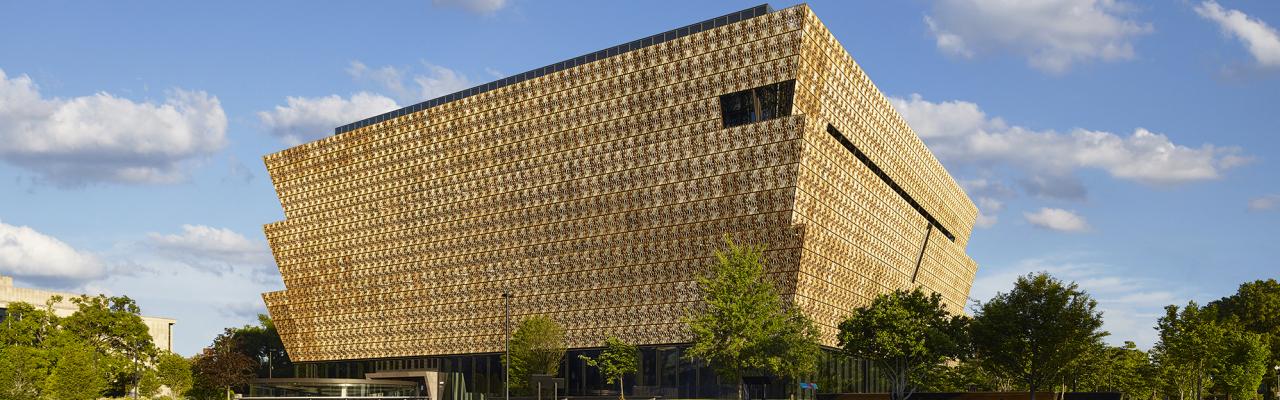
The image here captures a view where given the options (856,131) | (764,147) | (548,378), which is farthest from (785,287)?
(548,378)

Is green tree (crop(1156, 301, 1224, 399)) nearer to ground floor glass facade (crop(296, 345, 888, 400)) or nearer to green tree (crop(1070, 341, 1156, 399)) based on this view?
green tree (crop(1070, 341, 1156, 399))

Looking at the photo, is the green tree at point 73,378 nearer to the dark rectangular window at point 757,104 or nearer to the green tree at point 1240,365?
the dark rectangular window at point 757,104

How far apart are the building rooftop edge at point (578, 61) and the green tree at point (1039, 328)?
30192mm

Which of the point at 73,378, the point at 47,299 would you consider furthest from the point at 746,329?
the point at 47,299

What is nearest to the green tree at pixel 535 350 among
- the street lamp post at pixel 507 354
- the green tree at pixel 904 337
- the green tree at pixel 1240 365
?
the street lamp post at pixel 507 354

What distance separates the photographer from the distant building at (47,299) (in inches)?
5261

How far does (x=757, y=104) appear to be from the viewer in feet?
279

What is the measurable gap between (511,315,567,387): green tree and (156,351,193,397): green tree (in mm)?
45946

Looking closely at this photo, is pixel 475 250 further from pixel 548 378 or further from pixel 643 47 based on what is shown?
pixel 548 378

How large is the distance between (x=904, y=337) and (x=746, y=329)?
412 inches

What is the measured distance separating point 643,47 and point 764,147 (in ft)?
49.7

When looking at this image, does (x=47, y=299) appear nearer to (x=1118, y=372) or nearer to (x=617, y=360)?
(x=617, y=360)

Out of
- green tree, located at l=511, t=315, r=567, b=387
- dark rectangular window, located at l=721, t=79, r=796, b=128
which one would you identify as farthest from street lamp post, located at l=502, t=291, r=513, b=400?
dark rectangular window, located at l=721, t=79, r=796, b=128

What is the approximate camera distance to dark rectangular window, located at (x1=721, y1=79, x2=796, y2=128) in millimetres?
83812
